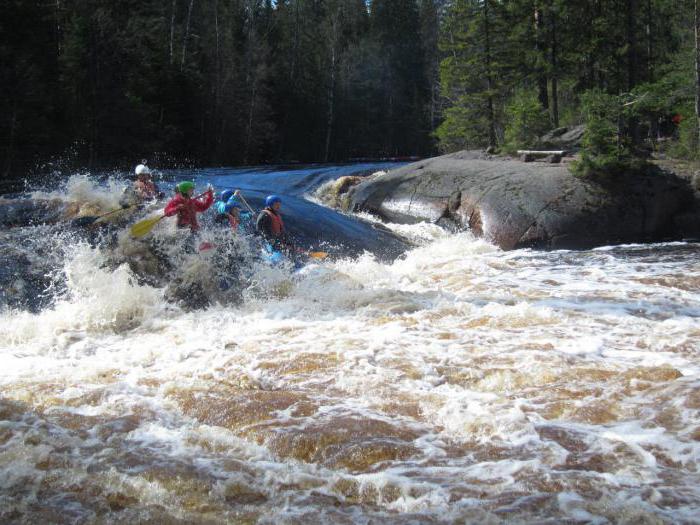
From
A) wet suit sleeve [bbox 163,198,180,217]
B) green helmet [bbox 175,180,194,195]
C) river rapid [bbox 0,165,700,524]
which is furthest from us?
green helmet [bbox 175,180,194,195]

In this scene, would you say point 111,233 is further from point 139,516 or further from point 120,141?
point 120,141

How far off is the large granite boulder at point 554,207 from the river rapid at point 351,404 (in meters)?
3.48

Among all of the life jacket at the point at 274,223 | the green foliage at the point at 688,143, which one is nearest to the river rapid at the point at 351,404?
the life jacket at the point at 274,223

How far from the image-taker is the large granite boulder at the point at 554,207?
36.8ft

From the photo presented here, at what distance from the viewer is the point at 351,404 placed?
4.39m

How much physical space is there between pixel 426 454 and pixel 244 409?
4.54ft

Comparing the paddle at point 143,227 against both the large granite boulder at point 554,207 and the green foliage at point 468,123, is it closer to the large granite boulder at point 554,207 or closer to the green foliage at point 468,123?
the large granite boulder at point 554,207

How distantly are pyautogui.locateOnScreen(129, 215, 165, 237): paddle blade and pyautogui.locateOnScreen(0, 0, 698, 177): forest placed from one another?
330 inches

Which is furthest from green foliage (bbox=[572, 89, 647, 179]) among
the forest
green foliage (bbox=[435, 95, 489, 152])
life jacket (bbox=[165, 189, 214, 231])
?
green foliage (bbox=[435, 95, 489, 152])

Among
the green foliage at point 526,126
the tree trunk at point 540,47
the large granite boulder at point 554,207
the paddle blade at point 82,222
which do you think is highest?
the tree trunk at point 540,47

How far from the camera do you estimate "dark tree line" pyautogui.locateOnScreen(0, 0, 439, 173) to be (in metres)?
22.0

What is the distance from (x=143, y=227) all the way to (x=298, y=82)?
30963 millimetres

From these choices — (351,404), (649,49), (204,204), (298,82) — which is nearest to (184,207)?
(204,204)

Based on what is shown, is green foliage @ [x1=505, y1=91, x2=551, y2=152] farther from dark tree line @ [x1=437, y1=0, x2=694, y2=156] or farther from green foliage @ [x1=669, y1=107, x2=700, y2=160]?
green foliage @ [x1=669, y1=107, x2=700, y2=160]
